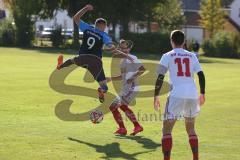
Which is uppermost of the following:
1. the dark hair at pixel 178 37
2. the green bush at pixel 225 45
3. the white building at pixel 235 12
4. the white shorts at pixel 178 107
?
the white building at pixel 235 12

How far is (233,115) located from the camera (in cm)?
1538

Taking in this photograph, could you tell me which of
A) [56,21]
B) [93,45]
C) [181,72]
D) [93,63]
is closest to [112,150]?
[181,72]

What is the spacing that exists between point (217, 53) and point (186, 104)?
5132 centimetres

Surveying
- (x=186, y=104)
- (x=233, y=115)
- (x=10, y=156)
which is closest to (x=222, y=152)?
(x=186, y=104)

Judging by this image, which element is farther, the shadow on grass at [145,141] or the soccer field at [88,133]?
the shadow on grass at [145,141]

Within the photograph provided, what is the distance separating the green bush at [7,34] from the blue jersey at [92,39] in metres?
47.6

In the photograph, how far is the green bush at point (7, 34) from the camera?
59969 millimetres

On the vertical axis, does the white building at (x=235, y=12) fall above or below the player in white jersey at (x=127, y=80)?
above

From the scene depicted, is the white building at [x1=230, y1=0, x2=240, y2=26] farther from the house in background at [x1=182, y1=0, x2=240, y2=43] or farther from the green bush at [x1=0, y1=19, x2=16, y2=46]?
the green bush at [x1=0, y1=19, x2=16, y2=46]

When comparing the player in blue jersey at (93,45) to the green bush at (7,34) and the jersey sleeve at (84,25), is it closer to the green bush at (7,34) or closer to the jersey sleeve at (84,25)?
the jersey sleeve at (84,25)

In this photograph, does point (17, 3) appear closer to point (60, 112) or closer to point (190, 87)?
point (60, 112)

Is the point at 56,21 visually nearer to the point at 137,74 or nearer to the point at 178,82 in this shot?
the point at 137,74
